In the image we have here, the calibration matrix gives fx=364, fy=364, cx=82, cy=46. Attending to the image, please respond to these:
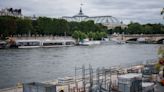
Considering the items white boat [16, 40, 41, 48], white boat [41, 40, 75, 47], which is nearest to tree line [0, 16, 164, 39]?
white boat [16, 40, 41, 48]

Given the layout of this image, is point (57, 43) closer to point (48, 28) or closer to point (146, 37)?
point (48, 28)

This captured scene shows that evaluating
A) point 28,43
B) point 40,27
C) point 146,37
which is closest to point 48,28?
point 40,27

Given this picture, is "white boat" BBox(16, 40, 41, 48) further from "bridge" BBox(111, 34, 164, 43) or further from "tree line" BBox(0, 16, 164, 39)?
"bridge" BBox(111, 34, 164, 43)

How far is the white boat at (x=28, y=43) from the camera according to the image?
3430 inches

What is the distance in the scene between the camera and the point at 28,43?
90438 millimetres

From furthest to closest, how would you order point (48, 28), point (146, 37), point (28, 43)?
point (146, 37), point (48, 28), point (28, 43)

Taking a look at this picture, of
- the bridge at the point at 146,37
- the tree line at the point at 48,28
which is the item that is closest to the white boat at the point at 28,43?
the tree line at the point at 48,28

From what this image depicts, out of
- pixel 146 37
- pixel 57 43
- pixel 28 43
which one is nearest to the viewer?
pixel 28 43

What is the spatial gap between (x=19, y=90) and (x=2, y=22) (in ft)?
231

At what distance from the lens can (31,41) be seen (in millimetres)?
90938

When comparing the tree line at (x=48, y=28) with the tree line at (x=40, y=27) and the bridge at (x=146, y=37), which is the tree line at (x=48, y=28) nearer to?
the tree line at (x=40, y=27)

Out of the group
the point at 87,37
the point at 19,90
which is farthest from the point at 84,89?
the point at 87,37

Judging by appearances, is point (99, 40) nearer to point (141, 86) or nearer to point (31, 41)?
point (31, 41)

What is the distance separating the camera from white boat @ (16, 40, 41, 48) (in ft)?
286
